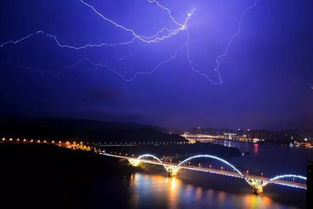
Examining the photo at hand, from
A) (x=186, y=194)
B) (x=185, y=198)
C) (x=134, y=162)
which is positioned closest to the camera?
(x=185, y=198)

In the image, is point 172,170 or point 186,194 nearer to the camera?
point 186,194

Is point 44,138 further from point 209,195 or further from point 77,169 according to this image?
point 209,195

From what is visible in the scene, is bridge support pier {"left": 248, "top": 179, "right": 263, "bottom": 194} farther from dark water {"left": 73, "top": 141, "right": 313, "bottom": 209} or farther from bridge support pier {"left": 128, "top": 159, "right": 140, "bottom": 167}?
bridge support pier {"left": 128, "top": 159, "right": 140, "bottom": 167}

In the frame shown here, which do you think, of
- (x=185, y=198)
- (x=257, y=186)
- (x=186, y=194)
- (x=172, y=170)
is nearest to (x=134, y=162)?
(x=172, y=170)

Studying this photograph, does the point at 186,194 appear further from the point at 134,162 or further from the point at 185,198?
the point at 134,162

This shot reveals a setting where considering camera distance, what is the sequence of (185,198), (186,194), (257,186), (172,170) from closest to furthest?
(185,198), (186,194), (257,186), (172,170)

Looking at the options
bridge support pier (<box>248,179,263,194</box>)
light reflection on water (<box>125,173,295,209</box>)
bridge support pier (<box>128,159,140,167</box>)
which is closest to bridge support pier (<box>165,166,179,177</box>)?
light reflection on water (<box>125,173,295,209</box>)

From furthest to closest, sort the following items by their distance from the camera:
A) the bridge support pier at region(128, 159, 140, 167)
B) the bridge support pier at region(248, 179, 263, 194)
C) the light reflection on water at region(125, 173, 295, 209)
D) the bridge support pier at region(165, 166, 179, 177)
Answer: the bridge support pier at region(128, 159, 140, 167) < the bridge support pier at region(165, 166, 179, 177) < the bridge support pier at region(248, 179, 263, 194) < the light reflection on water at region(125, 173, 295, 209)

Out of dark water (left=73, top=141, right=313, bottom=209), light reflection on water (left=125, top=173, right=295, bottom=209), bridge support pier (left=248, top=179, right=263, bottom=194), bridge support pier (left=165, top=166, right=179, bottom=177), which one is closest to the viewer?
light reflection on water (left=125, top=173, right=295, bottom=209)

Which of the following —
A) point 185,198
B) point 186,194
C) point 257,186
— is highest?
point 257,186

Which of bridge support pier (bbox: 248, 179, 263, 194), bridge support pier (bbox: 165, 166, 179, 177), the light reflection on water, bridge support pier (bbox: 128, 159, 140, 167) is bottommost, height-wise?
the light reflection on water
